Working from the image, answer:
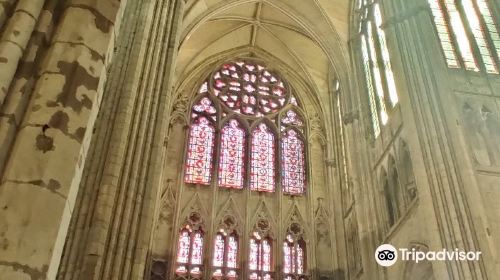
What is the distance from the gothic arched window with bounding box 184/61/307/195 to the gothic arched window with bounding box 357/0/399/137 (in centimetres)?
403

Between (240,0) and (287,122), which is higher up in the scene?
(240,0)

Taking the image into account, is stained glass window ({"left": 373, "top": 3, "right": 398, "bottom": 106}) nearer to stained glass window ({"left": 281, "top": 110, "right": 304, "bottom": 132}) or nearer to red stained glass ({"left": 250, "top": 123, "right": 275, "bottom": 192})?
stained glass window ({"left": 281, "top": 110, "right": 304, "bottom": 132})

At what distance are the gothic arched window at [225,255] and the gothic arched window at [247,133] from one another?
70.9 inches

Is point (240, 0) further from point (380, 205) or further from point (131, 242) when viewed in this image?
point (131, 242)

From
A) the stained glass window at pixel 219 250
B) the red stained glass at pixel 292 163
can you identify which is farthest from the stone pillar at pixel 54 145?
the red stained glass at pixel 292 163

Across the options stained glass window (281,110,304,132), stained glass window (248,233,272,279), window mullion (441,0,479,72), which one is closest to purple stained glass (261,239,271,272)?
stained glass window (248,233,272,279)

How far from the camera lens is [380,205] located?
13.2 meters

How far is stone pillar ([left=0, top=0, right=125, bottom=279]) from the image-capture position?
2.39 metres

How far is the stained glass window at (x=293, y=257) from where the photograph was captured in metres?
15.5

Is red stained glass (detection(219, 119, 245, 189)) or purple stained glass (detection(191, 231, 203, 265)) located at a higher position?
red stained glass (detection(219, 119, 245, 189))

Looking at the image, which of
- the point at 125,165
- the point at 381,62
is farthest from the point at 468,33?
the point at 125,165

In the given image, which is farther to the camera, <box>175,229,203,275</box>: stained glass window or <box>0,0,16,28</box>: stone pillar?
<box>175,229,203,275</box>: stained glass window

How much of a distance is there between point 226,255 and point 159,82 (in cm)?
694

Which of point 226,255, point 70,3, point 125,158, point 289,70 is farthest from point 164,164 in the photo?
point 70,3
